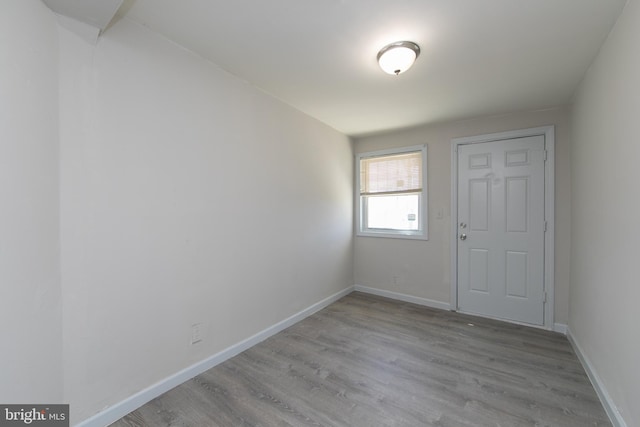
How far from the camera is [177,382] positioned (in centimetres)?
192

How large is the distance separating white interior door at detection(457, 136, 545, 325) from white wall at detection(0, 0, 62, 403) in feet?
12.2

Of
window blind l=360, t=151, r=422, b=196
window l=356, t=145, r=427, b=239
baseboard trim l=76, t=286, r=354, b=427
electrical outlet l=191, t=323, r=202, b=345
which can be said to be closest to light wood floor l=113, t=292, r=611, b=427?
baseboard trim l=76, t=286, r=354, b=427

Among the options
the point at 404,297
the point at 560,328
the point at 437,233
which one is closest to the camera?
the point at 560,328

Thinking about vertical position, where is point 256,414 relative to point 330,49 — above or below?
below

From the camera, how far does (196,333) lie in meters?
2.06

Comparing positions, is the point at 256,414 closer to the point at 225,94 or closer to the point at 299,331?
the point at 299,331

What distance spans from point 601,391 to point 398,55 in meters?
2.65

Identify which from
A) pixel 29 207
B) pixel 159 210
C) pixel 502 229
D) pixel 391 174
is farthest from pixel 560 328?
pixel 29 207

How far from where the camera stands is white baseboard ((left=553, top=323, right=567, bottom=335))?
111 inches

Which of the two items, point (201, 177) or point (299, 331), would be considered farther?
point (299, 331)

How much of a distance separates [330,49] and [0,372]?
2445mm

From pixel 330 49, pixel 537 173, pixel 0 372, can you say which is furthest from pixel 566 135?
pixel 0 372

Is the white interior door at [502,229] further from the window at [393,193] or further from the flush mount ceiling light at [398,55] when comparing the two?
the flush mount ceiling light at [398,55]

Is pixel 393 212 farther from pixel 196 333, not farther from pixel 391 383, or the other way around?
pixel 196 333
